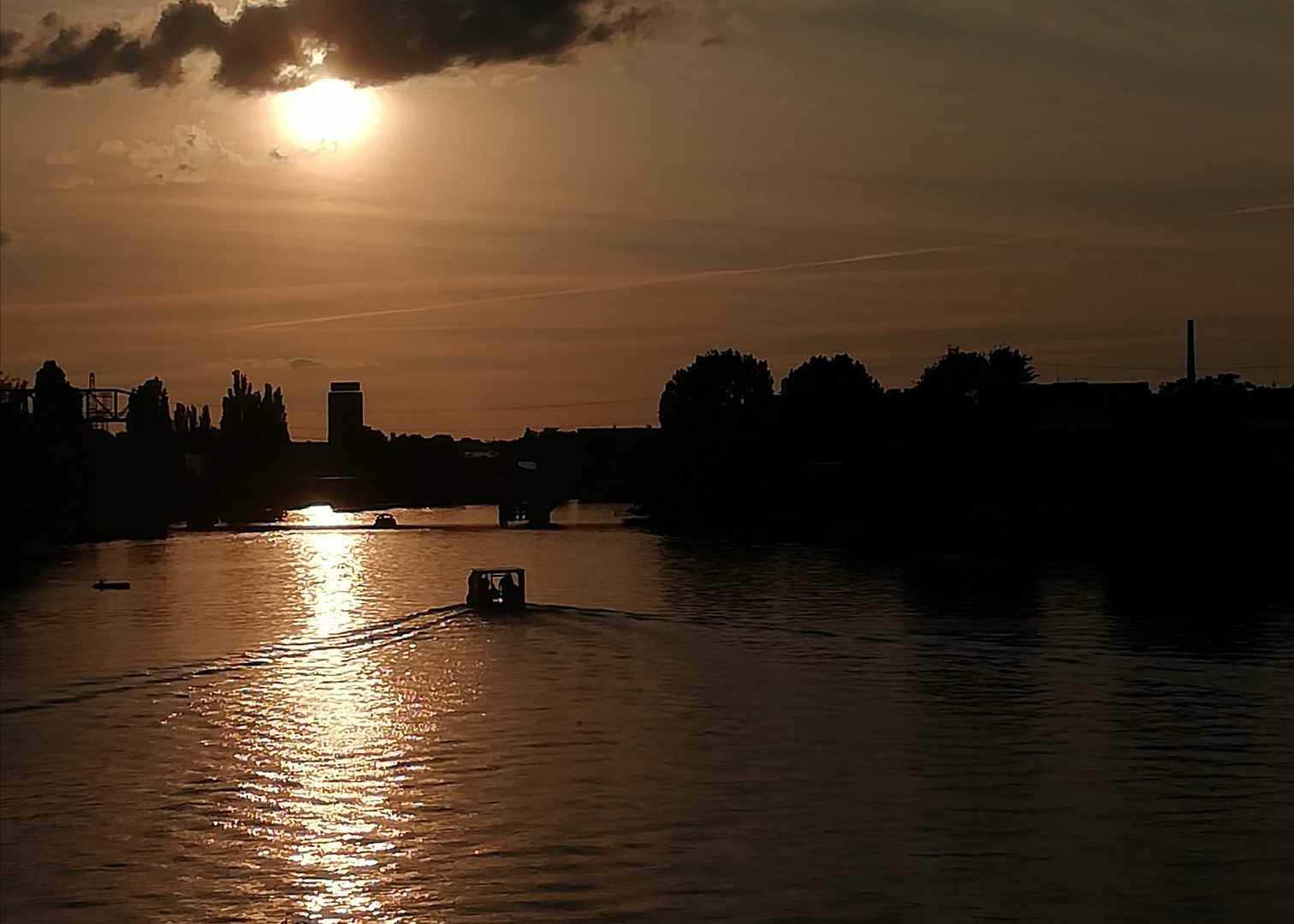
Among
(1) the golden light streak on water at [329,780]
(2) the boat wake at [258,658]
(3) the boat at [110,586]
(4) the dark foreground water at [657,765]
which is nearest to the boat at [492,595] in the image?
(2) the boat wake at [258,658]

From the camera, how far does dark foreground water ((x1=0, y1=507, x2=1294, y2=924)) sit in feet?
90.1

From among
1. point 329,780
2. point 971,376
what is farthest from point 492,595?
point 971,376

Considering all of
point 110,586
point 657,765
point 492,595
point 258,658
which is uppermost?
point 110,586

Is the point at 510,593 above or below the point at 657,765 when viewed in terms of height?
above

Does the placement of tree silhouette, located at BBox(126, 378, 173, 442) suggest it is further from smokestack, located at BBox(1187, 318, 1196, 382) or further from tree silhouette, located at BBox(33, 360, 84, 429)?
smokestack, located at BBox(1187, 318, 1196, 382)

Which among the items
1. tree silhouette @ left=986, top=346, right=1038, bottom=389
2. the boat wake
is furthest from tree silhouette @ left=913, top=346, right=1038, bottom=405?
the boat wake

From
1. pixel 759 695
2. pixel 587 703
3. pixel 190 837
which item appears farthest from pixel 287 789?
pixel 759 695

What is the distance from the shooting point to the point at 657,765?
37938 millimetres

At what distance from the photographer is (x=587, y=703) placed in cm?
4816

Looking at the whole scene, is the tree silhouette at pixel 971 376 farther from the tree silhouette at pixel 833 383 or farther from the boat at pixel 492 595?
the boat at pixel 492 595

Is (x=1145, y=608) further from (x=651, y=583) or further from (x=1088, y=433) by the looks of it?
(x=1088, y=433)

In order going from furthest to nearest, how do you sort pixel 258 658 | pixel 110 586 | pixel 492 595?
pixel 110 586 < pixel 492 595 < pixel 258 658

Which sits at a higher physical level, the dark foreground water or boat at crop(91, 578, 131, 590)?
boat at crop(91, 578, 131, 590)

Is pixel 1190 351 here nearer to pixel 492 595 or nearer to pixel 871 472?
pixel 871 472
